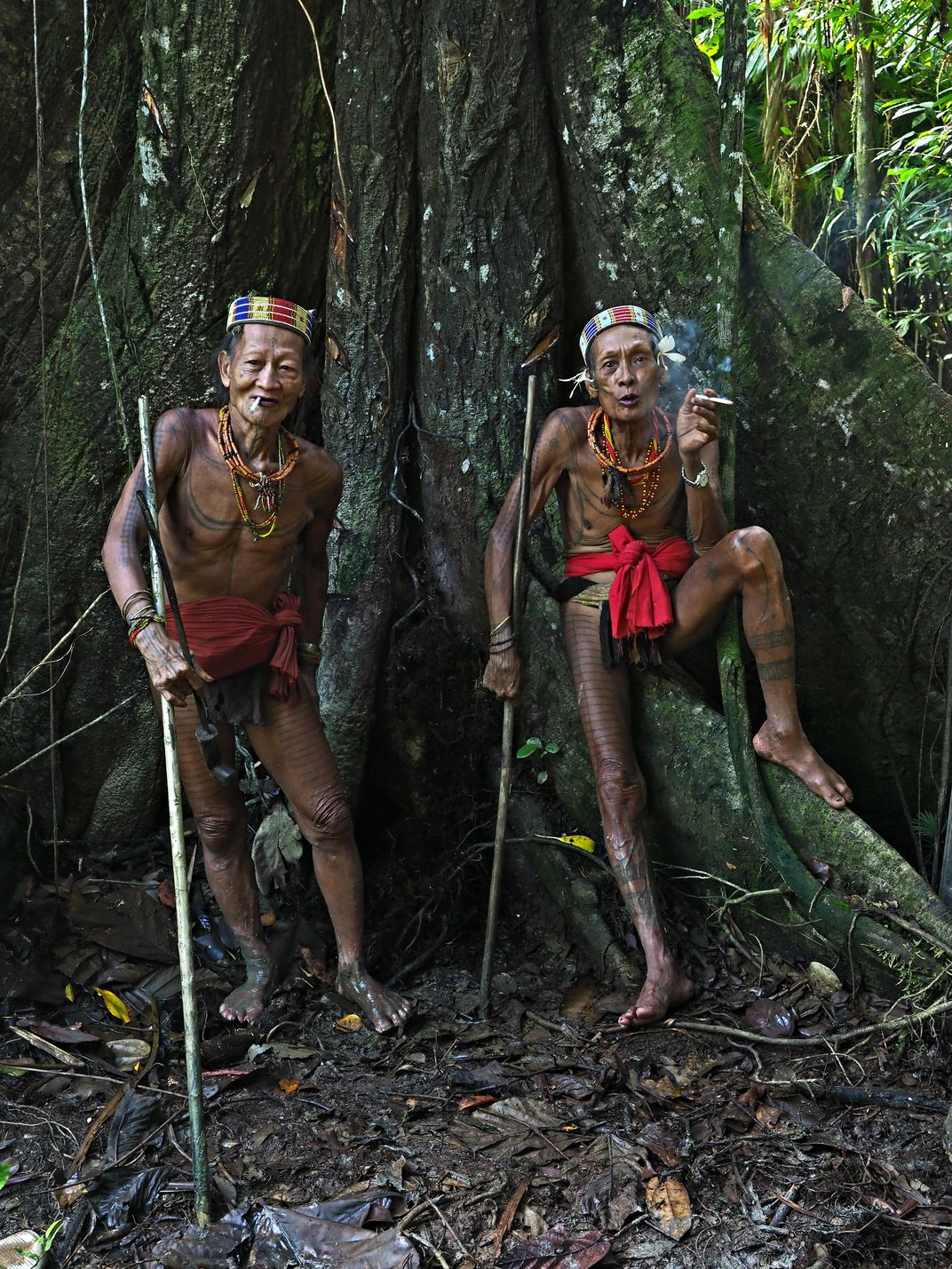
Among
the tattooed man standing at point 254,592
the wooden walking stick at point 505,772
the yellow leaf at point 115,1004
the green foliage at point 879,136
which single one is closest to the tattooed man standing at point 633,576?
the wooden walking stick at point 505,772

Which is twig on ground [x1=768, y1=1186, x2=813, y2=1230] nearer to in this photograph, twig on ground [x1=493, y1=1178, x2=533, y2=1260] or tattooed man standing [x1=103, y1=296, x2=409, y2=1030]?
twig on ground [x1=493, y1=1178, x2=533, y2=1260]

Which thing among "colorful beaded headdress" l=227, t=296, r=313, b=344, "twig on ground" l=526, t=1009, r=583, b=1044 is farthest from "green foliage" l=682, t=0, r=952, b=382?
"twig on ground" l=526, t=1009, r=583, b=1044

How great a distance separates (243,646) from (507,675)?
991 mm

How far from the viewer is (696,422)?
397cm

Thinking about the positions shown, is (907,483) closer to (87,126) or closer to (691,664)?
(691,664)

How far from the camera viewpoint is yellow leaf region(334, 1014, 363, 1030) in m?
4.23

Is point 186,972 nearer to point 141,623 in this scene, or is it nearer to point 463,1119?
point 141,623

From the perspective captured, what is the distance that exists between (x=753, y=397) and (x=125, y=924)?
11.3ft

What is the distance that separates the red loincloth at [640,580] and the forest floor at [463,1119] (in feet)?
3.95

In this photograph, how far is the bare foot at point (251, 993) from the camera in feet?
14.1

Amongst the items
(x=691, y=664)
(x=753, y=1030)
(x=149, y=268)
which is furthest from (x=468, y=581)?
(x=753, y=1030)

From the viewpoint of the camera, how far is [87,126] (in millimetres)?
4684

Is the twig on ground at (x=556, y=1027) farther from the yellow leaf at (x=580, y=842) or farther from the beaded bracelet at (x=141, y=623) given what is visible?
the beaded bracelet at (x=141, y=623)

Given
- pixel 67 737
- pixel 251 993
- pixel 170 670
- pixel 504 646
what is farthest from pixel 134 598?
pixel 251 993
